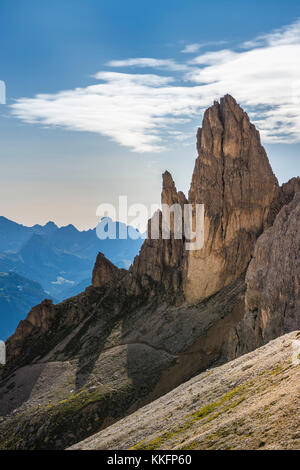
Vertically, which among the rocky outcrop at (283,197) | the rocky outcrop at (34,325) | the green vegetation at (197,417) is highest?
the rocky outcrop at (283,197)

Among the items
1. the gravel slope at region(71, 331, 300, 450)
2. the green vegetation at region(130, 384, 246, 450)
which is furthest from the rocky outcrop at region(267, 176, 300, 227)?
the green vegetation at region(130, 384, 246, 450)

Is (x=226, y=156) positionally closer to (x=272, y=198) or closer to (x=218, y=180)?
(x=218, y=180)

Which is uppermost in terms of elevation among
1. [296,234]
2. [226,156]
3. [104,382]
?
[226,156]

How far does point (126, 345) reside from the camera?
118m

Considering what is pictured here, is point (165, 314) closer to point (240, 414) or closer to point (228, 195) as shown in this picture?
point (228, 195)

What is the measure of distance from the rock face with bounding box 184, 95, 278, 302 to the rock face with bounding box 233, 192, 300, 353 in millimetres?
38134

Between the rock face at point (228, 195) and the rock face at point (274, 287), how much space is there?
38.1m

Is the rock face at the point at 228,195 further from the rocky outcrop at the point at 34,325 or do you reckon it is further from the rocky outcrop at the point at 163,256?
the rocky outcrop at the point at 34,325

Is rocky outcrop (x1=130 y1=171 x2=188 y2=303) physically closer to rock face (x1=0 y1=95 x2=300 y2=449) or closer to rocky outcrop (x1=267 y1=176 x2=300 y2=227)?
rock face (x1=0 y1=95 x2=300 y2=449)

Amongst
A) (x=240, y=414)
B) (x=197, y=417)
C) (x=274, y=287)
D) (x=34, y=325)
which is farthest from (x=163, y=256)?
(x=240, y=414)

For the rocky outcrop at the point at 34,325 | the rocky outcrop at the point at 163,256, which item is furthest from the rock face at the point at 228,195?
the rocky outcrop at the point at 34,325

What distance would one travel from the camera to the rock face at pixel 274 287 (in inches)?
2447
